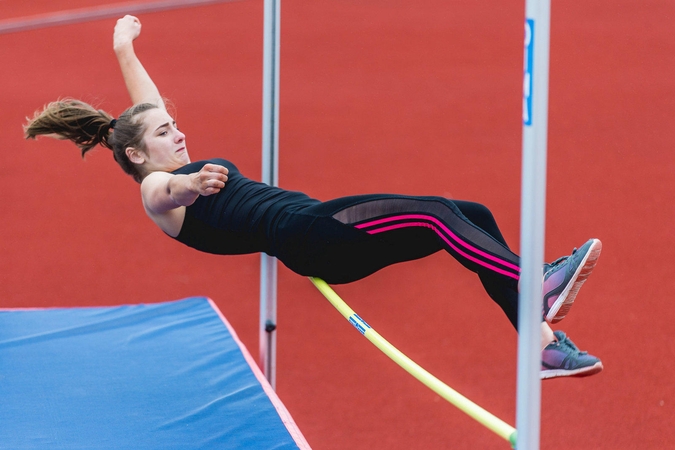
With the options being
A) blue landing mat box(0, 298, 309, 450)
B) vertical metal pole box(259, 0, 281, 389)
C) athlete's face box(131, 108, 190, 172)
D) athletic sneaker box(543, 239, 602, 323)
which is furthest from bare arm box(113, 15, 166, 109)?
athletic sneaker box(543, 239, 602, 323)

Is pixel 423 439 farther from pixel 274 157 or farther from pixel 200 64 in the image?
pixel 200 64

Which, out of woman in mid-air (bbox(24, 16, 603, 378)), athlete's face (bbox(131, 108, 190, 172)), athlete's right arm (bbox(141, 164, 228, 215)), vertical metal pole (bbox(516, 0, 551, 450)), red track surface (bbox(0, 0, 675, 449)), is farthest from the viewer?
red track surface (bbox(0, 0, 675, 449))

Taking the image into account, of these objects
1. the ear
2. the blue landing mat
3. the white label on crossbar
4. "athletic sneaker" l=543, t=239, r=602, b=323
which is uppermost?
the ear

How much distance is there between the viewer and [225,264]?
12.1 feet

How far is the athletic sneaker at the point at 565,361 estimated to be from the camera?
124 centimetres

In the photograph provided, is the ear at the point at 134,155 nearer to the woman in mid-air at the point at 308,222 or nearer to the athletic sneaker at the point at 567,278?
the woman in mid-air at the point at 308,222

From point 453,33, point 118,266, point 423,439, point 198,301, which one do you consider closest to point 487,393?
point 423,439

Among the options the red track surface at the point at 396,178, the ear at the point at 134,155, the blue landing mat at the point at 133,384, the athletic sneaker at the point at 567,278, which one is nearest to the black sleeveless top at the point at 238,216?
the ear at the point at 134,155

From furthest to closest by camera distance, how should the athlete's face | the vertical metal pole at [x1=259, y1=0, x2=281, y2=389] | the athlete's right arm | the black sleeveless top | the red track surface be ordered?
the red track surface < the vertical metal pole at [x1=259, y1=0, x2=281, y2=389] < the athlete's face < the black sleeveless top < the athlete's right arm

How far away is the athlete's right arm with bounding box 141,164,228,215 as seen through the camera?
1486 mm

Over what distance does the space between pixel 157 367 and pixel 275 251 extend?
708 mm

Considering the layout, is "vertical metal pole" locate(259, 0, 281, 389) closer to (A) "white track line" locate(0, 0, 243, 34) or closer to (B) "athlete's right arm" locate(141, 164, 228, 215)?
(A) "white track line" locate(0, 0, 243, 34)

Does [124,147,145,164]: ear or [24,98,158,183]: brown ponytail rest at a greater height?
[24,98,158,183]: brown ponytail

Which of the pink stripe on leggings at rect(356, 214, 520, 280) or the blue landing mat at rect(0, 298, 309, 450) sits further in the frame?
the blue landing mat at rect(0, 298, 309, 450)
